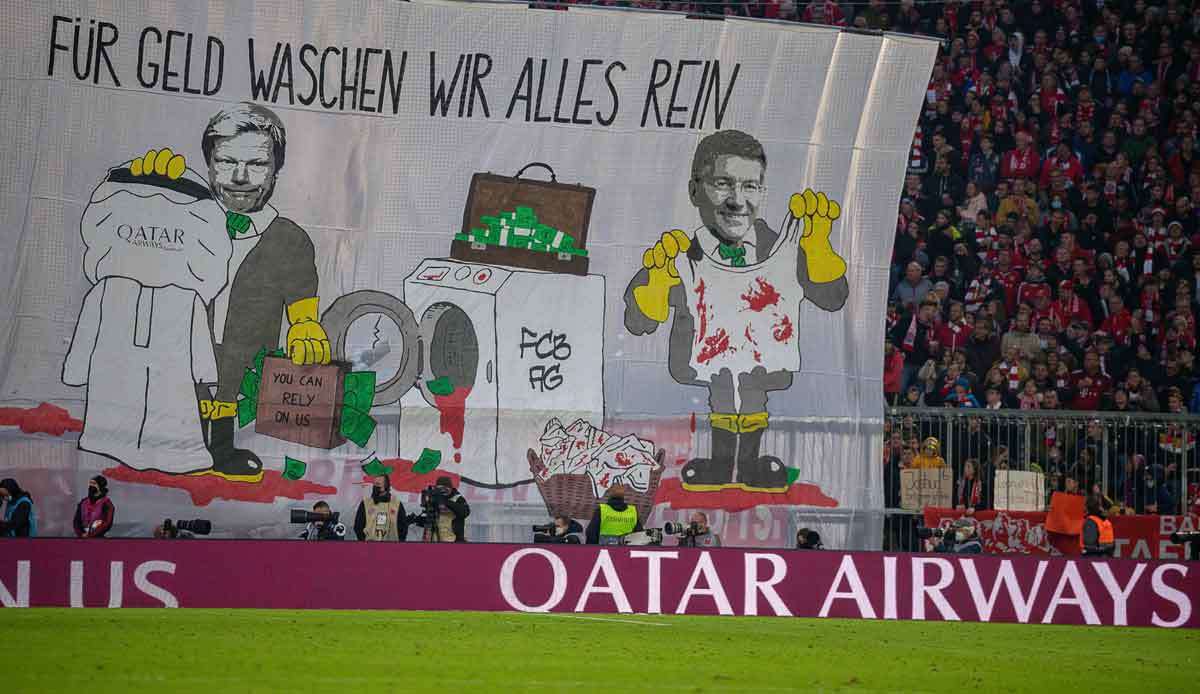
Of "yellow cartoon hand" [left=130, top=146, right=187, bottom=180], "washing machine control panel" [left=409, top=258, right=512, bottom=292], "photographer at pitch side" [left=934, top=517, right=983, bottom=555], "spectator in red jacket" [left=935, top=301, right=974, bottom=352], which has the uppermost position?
"yellow cartoon hand" [left=130, top=146, right=187, bottom=180]

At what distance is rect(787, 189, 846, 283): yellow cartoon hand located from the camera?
69.6 feet

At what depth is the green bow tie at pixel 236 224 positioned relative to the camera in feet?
66.5

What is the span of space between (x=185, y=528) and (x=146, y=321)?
2.60 m

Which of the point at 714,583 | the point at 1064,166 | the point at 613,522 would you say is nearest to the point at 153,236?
the point at 613,522

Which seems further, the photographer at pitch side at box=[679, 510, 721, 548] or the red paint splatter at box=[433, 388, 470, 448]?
the red paint splatter at box=[433, 388, 470, 448]

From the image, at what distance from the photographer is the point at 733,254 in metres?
21.1

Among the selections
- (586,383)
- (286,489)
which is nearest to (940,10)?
(586,383)

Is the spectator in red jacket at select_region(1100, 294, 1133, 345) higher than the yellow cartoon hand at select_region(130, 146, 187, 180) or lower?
lower

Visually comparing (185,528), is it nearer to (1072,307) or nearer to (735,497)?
(735,497)

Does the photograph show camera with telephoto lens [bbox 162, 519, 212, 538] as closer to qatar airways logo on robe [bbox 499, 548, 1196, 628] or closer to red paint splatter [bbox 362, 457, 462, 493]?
red paint splatter [bbox 362, 457, 462, 493]

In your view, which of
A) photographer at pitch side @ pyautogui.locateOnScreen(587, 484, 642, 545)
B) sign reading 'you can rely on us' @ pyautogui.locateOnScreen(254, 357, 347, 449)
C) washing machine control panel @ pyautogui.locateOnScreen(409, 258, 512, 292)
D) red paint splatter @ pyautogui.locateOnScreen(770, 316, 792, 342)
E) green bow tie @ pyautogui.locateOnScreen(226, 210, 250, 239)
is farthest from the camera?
red paint splatter @ pyautogui.locateOnScreen(770, 316, 792, 342)

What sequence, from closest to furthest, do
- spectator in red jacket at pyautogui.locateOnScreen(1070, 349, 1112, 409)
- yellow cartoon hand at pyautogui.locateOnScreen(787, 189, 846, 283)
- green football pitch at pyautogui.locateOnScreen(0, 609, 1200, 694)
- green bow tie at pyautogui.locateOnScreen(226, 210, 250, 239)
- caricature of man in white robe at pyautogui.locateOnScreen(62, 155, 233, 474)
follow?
1. green football pitch at pyautogui.locateOnScreen(0, 609, 1200, 694)
2. caricature of man in white robe at pyautogui.locateOnScreen(62, 155, 233, 474)
3. green bow tie at pyautogui.locateOnScreen(226, 210, 250, 239)
4. yellow cartoon hand at pyautogui.locateOnScreen(787, 189, 846, 283)
5. spectator in red jacket at pyautogui.locateOnScreen(1070, 349, 1112, 409)

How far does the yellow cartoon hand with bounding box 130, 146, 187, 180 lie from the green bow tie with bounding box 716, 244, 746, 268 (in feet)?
22.4

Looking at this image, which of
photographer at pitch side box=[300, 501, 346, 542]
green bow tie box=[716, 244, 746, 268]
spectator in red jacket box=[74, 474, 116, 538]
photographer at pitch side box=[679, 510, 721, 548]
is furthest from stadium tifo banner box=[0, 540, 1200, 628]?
green bow tie box=[716, 244, 746, 268]
